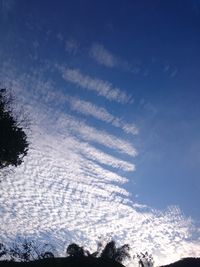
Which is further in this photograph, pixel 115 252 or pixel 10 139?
pixel 115 252

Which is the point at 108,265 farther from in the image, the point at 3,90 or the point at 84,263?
the point at 3,90

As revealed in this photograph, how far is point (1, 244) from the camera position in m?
61.3

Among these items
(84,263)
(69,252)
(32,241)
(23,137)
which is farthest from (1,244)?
(84,263)

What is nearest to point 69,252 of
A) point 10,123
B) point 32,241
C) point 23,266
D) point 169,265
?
point 32,241

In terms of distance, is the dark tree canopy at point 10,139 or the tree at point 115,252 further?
the tree at point 115,252

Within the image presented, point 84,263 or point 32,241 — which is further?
point 32,241

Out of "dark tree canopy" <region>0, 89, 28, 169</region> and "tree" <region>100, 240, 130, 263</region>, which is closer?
"dark tree canopy" <region>0, 89, 28, 169</region>

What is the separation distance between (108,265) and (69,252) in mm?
22511

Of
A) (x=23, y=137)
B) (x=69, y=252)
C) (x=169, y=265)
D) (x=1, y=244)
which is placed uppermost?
(x=23, y=137)

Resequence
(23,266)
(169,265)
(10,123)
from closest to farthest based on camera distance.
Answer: (23,266), (10,123), (169,265)

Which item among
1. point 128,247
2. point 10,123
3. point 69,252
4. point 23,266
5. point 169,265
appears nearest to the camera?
point 23,266

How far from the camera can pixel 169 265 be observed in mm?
45344

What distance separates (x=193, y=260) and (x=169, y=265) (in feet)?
10.4

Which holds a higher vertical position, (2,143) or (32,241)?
(2,143)
